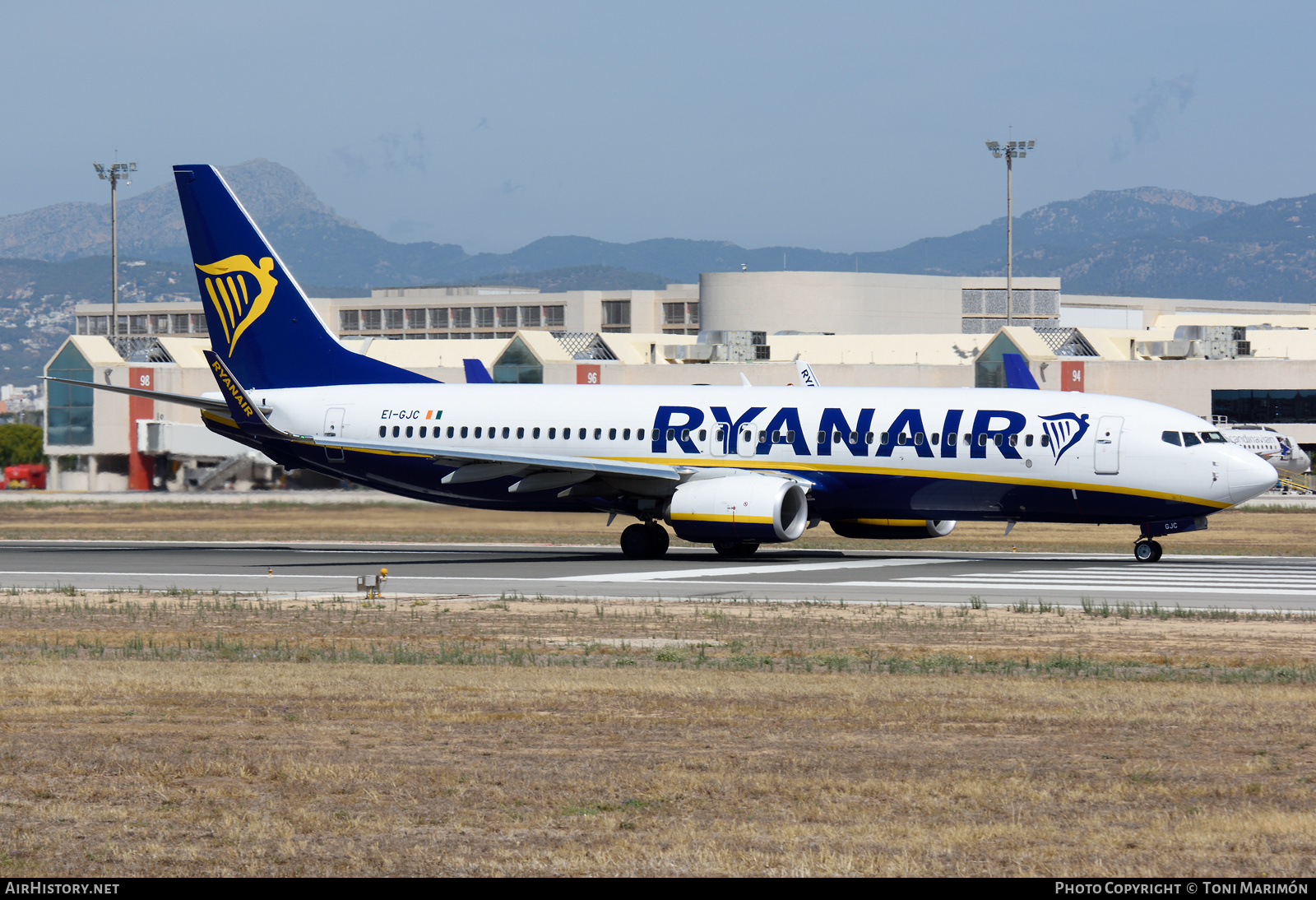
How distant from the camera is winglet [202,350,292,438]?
128ft

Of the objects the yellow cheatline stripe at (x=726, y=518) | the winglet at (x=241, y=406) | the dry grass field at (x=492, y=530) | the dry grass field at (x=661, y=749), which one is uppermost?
the winglet at (x=241, y=406)

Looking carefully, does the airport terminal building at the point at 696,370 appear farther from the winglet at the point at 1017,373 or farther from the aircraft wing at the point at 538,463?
the aircraft wing at the point at 538,463

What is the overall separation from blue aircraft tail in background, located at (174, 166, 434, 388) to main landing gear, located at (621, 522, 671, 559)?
803 cm

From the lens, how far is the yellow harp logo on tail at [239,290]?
42.6m

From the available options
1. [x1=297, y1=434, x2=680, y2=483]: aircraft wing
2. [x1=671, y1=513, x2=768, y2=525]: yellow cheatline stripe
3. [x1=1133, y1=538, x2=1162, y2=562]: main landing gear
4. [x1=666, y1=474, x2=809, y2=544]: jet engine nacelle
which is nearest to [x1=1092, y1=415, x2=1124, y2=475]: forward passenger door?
[x1=1133, y1=538, x2=1162, y2=562]: main landing gear

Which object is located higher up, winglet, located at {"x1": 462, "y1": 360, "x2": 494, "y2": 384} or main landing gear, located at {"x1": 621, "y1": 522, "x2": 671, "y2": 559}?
winglet, located at {"x1": 462, "y1": 360, "x2": 494, "y2": 384}

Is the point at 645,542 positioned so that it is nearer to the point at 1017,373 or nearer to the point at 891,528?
the point at 891,528

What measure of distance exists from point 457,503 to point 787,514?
384 inches

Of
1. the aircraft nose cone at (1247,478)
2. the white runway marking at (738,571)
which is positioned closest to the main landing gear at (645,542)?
the white runway marking at (738,571)

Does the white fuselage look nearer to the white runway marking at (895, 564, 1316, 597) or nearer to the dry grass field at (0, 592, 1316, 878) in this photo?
the white runway marking at (895, 564, 1316, 597)

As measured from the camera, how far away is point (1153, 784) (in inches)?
472

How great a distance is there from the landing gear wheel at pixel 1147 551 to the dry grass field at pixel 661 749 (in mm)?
13447

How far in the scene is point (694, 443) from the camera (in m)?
38.1

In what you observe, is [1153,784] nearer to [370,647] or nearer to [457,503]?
[370,647]
